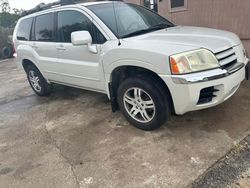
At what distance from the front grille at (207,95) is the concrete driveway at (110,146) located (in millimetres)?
524

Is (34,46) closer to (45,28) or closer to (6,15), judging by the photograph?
(45,28)

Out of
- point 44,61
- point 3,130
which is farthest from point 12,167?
point 44,61

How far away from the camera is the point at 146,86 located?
3.39 metres

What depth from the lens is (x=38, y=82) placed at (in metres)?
5.80

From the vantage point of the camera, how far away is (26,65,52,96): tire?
5.66 metres

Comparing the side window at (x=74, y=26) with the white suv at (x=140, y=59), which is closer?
the white suv at (x=140, y=59)

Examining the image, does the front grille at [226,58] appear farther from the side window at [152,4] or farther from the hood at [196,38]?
the side window at [152,4]

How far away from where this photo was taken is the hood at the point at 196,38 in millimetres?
3215

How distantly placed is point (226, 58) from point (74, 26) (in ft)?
7.84

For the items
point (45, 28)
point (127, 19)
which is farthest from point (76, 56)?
point (45, 28)

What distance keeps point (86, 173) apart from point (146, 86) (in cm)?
127

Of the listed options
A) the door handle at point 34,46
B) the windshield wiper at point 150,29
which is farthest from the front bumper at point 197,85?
the door handle at point 34,46

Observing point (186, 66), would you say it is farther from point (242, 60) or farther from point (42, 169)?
point (42, 169)

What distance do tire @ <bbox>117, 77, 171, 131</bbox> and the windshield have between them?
75 centimetres
